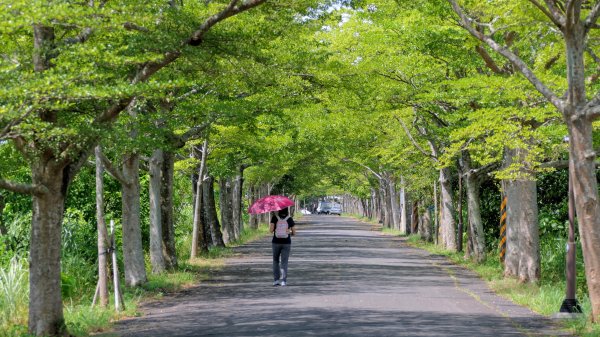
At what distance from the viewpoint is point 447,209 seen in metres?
34.9

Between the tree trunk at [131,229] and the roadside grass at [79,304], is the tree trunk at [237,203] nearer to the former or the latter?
the roadside grass at [79,304]

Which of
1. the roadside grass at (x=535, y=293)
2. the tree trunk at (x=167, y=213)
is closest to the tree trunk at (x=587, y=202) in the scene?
the roadside grass at (x=535, y=293)

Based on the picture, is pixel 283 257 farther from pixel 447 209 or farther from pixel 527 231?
pixel 447 209

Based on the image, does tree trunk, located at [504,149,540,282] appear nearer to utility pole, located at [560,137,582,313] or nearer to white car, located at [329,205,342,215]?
utility pole, located at [560,137,582,313]

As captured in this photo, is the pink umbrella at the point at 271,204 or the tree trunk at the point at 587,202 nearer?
the tree trunk at the point at 587,202

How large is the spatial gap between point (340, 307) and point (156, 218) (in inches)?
320

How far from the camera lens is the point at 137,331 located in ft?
42.5

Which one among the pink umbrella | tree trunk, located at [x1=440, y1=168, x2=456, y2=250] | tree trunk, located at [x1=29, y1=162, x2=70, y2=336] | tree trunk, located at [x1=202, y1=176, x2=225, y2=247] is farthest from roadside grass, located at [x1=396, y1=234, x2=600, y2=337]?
tree trunk, located at [x1=202, y1=176, x2=225, y2=247]

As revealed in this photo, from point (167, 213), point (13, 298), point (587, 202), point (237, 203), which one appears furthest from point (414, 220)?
point (13, 298)

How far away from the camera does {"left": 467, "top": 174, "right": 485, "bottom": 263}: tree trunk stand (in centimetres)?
2838

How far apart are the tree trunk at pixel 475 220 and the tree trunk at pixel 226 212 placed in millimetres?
14382

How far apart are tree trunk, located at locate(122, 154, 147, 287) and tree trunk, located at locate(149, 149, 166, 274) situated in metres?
2.44

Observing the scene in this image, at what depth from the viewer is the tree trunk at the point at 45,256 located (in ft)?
37.8

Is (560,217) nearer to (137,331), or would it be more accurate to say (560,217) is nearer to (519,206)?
(519,206)
